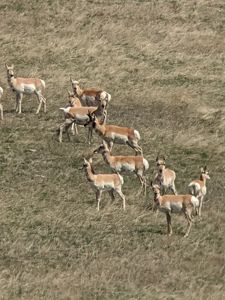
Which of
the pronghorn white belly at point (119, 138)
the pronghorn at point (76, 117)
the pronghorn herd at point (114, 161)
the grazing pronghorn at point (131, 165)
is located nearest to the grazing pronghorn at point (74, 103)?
the pronghorn herd at point (114, 161)

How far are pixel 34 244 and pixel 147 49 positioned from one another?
23.1 m

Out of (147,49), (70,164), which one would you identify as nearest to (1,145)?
(70,164)

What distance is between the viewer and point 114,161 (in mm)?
24922

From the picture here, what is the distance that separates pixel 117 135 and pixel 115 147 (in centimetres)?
154

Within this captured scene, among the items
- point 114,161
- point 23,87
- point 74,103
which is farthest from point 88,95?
point 114,161

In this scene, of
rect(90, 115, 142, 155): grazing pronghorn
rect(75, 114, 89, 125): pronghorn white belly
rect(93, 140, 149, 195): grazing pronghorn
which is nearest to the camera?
rect(93, 140, 149, 195): grazing pronghorn

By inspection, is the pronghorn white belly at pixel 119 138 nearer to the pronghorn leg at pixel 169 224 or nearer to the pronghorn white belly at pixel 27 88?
the pronghorn white belly at pixel 27 88

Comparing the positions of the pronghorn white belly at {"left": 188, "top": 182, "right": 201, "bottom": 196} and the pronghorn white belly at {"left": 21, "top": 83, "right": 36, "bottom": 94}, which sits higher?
the pronghorn white belly at {"left": 188, "top": 182, "right": 201, "bottom": 196}

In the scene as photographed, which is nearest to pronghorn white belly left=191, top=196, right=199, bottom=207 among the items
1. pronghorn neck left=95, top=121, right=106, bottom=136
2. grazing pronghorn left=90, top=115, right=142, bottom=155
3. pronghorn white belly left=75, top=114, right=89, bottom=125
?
grazing pronghorn left=90, top=115, right=142, bottom=155

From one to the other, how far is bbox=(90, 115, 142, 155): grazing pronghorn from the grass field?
0.70 metres

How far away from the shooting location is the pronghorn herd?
70.5ft

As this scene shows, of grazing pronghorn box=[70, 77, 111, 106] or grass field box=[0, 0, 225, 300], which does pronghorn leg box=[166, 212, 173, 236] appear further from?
grazing pronghorn box=[70, 77, 111, 106]

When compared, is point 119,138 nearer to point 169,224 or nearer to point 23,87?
point 23,87

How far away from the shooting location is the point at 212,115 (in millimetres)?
32844
